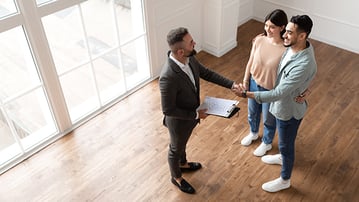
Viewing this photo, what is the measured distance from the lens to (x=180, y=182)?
10.3ft

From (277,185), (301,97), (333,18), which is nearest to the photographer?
(301,97)

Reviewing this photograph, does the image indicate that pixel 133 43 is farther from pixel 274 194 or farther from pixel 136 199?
pixel 274 194

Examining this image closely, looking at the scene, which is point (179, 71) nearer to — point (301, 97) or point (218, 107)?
point (218, 107)

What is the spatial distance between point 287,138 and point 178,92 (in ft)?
3.15

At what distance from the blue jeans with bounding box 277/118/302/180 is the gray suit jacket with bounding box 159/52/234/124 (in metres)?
0.70

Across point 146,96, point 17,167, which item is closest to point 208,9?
point 146,96

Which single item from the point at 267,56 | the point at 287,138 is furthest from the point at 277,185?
the point at 267,56

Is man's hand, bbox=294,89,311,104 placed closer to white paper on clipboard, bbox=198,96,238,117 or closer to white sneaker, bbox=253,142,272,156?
white paper on clipboard, bbox=198,96,238,117

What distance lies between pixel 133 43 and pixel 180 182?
190 centimetres

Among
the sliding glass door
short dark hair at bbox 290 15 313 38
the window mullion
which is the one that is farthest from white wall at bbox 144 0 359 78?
short dark hair at bbox 290 15 313 38

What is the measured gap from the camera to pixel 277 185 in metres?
3.09

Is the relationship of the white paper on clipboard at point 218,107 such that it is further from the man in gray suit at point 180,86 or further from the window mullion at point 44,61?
the window mullion at point 44,61

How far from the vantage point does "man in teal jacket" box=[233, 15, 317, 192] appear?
235 cm

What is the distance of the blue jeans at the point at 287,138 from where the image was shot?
2.69 meters
